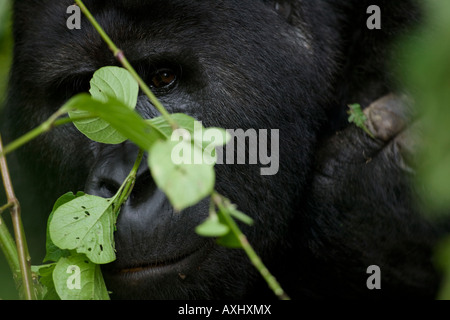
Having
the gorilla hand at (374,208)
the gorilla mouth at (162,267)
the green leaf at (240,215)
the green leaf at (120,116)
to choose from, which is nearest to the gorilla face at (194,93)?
the gorilla mouth at (162,267)

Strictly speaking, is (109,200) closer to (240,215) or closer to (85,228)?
(85,228)

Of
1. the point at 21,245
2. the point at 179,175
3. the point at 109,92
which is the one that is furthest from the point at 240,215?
the point at 21,245

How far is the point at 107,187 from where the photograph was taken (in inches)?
79.1

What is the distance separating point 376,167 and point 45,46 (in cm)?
141

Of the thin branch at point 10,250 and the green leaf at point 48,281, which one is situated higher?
the thin branch at point 10,250

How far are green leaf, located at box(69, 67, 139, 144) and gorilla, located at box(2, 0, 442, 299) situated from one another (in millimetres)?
411

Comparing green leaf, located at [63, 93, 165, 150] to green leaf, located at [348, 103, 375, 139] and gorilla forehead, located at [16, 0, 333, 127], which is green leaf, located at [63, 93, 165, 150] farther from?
green leaf, located at [348, 103, 375, 139]

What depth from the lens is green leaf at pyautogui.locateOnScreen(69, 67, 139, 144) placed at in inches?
54.1

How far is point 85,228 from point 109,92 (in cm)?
42

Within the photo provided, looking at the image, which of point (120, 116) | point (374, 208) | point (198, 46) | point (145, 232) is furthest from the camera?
point (374, 208)

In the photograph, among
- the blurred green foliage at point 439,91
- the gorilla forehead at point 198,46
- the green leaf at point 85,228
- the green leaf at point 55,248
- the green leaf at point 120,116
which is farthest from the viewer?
the gorilla forehead at point 198,46

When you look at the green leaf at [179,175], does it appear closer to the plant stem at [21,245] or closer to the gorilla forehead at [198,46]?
the plant stem at [21,245]

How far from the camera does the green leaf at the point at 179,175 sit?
0.95 meters

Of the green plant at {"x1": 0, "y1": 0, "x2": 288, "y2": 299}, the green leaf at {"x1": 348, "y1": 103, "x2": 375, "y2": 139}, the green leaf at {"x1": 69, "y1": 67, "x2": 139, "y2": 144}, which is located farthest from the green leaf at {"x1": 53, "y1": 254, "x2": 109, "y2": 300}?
the green leaf at {"x1": 348, "y1": 103, "x2": 375, "y2": 139}
